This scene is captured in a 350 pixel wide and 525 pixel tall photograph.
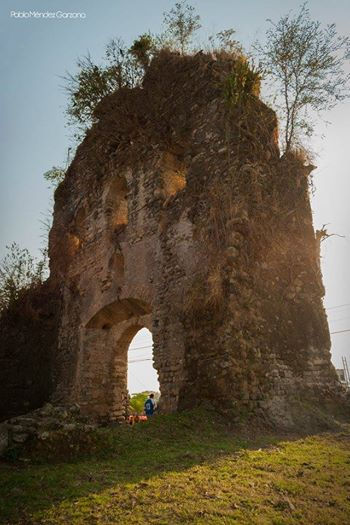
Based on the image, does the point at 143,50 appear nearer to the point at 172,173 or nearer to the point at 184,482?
the point at 172,173

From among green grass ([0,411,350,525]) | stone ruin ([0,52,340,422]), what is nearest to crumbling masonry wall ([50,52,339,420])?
stone ruin ([0,52,340,422])

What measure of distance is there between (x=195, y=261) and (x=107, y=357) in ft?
12.5

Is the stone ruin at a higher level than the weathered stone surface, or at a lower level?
higher

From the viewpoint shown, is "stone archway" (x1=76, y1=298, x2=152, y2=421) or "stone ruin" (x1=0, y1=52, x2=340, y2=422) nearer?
"stone ruin" (x1=0, y1=52, x2=340, y2=422)

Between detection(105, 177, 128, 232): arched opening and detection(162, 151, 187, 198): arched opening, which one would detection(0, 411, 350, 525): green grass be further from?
detection(105, 177, 128, 232): arched opening

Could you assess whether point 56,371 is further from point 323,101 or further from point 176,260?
point 323,101

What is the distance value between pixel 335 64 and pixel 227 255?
5.04 metres

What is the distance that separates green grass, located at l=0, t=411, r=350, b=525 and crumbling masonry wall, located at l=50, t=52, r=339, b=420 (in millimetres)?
1410

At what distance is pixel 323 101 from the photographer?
8.82 meters

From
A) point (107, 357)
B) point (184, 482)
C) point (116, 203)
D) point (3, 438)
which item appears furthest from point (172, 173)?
point (184, 482)

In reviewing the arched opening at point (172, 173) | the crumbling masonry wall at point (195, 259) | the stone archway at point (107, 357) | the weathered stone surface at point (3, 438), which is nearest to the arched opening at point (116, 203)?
the crumbling masonry wall at point (195, 259)

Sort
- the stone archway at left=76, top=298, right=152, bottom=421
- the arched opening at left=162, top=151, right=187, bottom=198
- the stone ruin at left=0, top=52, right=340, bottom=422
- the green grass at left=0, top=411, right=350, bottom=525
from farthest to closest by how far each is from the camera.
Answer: the stone archway at left=76, top=298, right=152, bottom=421 < the arched opening at left=162, top=151, right=187, bottom=198 < the stone ruin at left=0, top=52, right=340, bottom=422 < the green grass at left=0, top=411, right=350, bottom=525

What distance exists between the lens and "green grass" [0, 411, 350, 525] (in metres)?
2.94

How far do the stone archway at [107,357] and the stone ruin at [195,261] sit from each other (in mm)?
27
